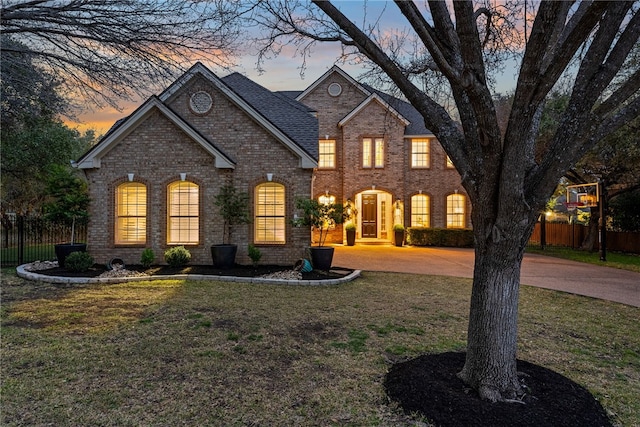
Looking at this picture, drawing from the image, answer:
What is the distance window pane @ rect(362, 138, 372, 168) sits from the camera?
20734 millimetres

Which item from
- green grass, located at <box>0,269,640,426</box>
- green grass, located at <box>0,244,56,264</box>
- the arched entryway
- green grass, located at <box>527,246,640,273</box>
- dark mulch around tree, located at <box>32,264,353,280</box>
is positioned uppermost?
the arched entryway

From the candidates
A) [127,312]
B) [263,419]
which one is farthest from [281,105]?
[263,419]

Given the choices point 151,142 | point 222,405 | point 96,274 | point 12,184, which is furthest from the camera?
point 12,184

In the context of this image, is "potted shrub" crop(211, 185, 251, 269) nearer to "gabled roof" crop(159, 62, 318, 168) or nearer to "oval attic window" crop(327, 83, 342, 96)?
"gabled roof" crop(159, 62, 318, 168)

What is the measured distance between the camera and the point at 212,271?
11.0m

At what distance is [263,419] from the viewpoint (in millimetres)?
3379

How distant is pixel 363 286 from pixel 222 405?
628 centimetres

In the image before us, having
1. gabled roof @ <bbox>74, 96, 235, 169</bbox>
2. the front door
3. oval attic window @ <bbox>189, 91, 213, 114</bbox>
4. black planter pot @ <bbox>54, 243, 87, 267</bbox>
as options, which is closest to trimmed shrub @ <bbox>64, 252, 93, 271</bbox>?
black planter pot @ <bbox>54, 243, 87, 267</bbox>

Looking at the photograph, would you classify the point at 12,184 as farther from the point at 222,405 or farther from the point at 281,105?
the point at 222,405

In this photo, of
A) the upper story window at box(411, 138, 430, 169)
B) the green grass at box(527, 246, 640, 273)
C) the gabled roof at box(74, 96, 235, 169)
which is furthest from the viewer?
the upper story window at box(411, 138, 430, 169)

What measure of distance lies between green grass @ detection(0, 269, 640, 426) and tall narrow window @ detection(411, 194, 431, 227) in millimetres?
12036

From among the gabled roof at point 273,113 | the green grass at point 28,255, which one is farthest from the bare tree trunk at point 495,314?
the green grass at point 28,255

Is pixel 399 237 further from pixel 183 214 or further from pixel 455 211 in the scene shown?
pixel 183 214

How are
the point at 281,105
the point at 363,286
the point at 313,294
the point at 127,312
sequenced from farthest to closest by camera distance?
the point at 281,105, the point at 363,286, the point at 313,294, the point at 127,312
